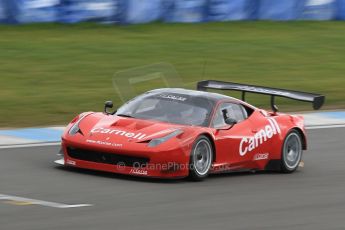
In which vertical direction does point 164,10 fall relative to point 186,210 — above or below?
above

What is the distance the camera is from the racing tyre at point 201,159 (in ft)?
35.4

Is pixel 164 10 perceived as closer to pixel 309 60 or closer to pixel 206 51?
pixel 206 51

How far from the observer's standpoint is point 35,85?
1877 centimetres

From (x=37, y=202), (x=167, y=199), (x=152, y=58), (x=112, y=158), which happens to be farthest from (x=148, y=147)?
(x=152, y=58)

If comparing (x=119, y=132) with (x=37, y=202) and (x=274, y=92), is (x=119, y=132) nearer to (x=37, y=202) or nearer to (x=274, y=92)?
(x=37, y=202)

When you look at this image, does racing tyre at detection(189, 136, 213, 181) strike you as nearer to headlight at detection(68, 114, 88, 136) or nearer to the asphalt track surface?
the asphalt track surface

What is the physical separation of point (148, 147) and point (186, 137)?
0.47 meters

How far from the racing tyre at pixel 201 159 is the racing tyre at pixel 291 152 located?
162 cm

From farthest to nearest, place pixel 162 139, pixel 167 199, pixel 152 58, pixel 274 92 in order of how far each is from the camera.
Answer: pixel 152 58
pixel 274 92
pixel 162 139
pixel 167 199

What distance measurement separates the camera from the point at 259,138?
11945 millimetres

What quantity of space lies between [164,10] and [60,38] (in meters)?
2.92

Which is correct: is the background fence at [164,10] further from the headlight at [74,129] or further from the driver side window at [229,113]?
the headlight at [74,129]

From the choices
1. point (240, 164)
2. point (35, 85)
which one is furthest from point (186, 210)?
point (35, 85)

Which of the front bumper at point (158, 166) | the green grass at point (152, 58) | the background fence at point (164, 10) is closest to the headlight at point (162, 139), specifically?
the front bumper at point (158, 166)
